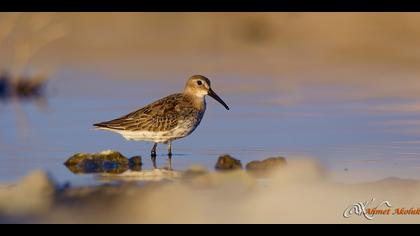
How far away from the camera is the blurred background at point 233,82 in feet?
40.4

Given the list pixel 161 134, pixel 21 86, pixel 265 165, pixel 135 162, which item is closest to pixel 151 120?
pixel 161 134

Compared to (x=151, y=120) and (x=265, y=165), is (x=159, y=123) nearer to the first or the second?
(x=151, y=120)

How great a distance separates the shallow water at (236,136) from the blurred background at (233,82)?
22 mm

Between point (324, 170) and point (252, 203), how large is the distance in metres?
1.90

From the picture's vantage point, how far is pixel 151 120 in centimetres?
1214

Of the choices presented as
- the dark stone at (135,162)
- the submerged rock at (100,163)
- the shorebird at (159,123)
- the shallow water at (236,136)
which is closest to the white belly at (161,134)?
the shorebird at (159,123)

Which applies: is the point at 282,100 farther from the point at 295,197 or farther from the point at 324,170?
the point at 295,197

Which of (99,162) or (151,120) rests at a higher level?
(151,120)

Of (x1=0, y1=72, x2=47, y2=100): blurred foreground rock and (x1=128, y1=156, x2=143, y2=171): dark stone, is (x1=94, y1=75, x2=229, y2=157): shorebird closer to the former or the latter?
(x1=128, y1=156, x2=143, y2=171): dark stone

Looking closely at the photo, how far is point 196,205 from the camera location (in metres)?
8.85

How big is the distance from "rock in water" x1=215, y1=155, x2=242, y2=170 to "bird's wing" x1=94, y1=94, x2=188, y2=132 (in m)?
1.37

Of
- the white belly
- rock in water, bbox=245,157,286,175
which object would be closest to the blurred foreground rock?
the white belly

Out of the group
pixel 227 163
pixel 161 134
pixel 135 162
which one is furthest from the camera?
pixel 161 134

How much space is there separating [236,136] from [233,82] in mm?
7581
